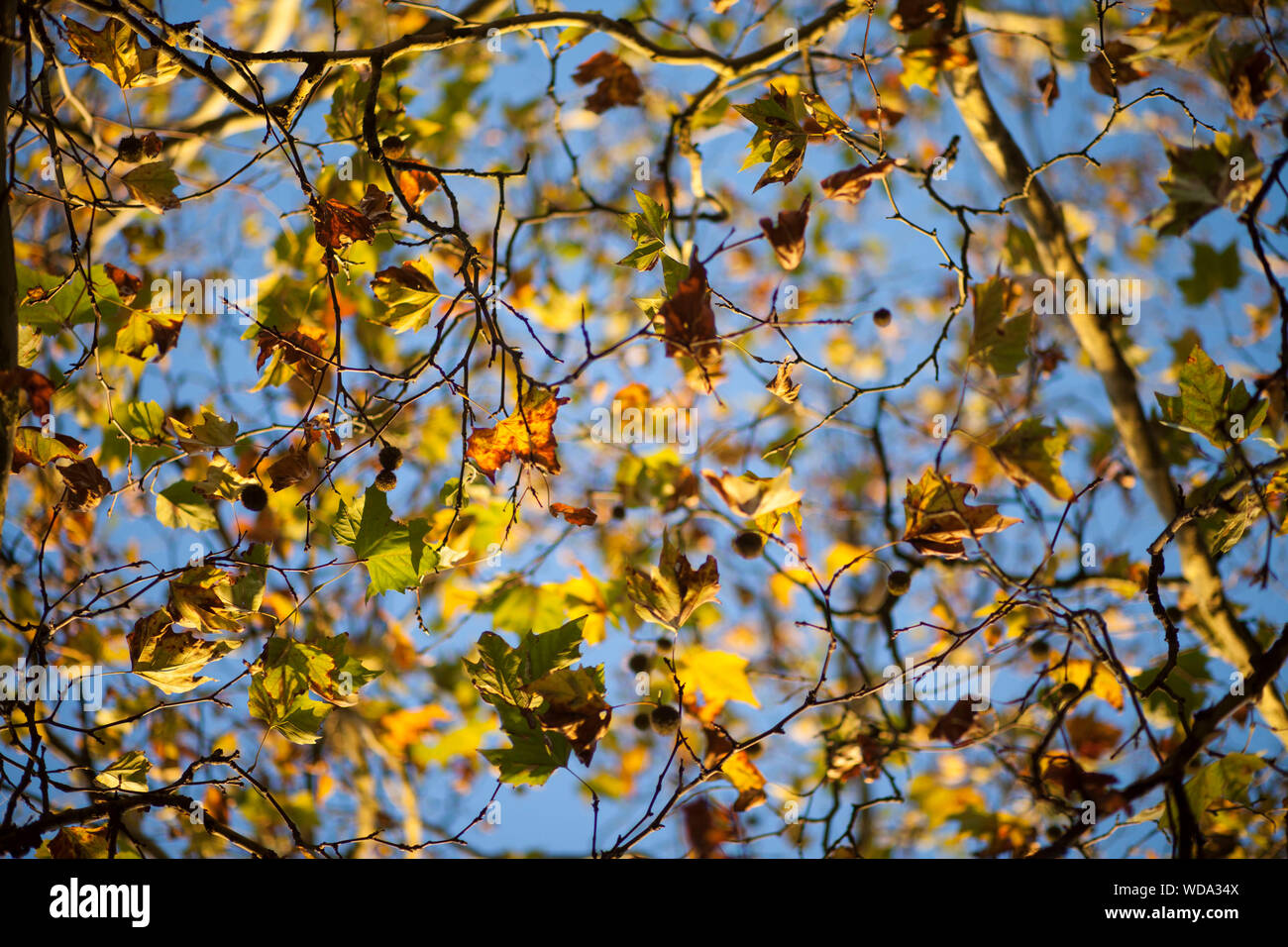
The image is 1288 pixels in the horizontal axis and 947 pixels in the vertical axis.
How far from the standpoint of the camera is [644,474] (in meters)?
2.25

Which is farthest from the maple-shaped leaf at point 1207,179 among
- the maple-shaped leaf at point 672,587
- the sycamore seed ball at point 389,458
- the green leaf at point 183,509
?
the green leaf at point 183,509

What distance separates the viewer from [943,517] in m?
1.46

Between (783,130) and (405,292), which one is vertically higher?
(783,130)

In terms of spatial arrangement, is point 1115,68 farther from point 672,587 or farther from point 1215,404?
point 672,587

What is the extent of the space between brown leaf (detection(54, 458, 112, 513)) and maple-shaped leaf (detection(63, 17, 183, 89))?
0.69 m

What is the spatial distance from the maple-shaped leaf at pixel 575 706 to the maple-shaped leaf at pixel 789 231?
0.83 m

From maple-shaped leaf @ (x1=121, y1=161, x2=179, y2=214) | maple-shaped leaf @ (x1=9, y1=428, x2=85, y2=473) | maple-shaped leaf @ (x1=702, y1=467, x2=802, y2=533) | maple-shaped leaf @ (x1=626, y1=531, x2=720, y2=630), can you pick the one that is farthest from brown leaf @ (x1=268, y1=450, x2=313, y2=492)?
maple-shaped leaf @ (x1=702, y1=467, x2=802, y2=533)

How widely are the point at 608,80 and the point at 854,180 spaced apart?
1115 mm

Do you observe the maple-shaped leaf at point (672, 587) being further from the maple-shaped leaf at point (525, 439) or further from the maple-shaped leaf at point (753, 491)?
the maple-shaped leaf at point (525, 439)

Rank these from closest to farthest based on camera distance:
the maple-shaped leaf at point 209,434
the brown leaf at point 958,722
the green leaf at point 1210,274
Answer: the maple-shaped leaf at point 209,434, the brown leaf at point 958,722, the green leaf at point 1210,274

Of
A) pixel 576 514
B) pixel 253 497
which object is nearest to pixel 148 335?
pixel 253 497

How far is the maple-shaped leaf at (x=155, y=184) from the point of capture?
1.39 metres
